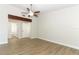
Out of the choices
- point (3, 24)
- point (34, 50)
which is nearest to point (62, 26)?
point (34, 50)

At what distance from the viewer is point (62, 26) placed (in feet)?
17.7

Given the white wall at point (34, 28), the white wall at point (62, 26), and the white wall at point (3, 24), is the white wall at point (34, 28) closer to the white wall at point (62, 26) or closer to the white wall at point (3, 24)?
the white wall at point (62, 26)

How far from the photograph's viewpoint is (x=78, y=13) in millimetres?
4520

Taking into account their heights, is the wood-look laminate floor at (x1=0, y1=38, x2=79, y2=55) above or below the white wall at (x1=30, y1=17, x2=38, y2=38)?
below

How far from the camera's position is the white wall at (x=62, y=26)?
4691mm

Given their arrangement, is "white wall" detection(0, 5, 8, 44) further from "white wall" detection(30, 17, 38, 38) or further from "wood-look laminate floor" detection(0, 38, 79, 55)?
"white wall" detection(30, 17, 38, 38)

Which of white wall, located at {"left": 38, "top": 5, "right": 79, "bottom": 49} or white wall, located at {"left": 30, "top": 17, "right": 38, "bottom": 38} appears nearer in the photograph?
white wall, located at {"left": 38, "top": 5, "right": 79, "bottom": 49}

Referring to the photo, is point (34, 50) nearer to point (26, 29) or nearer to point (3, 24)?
point (3, 24)

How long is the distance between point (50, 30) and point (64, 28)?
1342 millimetres

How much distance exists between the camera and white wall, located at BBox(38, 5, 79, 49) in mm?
4691

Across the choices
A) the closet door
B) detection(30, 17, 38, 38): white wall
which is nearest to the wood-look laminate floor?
detection(30, 17, 38, 38): white wall
